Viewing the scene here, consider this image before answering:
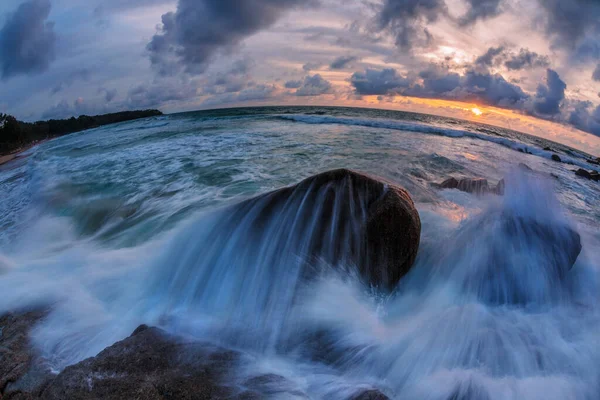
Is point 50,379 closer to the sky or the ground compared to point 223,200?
closer to the ground

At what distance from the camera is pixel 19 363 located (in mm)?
2803

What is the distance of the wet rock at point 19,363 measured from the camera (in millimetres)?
2506

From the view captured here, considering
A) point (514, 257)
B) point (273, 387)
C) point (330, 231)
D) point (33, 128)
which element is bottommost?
point (273, 387)

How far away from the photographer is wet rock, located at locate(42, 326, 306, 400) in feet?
7.36

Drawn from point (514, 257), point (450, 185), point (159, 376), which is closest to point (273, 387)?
point (159, 376)

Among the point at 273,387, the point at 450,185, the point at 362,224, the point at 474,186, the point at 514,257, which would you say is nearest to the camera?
the point at 273,387

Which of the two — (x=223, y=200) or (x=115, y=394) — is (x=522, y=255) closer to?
(x=115, y=394)

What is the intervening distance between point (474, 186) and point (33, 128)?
206 feet

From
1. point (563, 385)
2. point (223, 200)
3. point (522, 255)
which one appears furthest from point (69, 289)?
point (522, 255)

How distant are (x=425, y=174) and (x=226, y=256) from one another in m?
7.91

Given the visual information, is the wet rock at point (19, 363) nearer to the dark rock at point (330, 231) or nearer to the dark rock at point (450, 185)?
the dark rock at point (330, 231)

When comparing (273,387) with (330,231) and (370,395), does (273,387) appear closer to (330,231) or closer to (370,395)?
(370,395)

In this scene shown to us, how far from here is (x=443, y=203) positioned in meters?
6.90

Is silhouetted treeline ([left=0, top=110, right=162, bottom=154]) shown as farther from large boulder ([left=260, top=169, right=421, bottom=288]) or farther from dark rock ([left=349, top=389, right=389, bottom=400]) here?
dark rock ([left=349, top=389, right=389, bottom=400])
